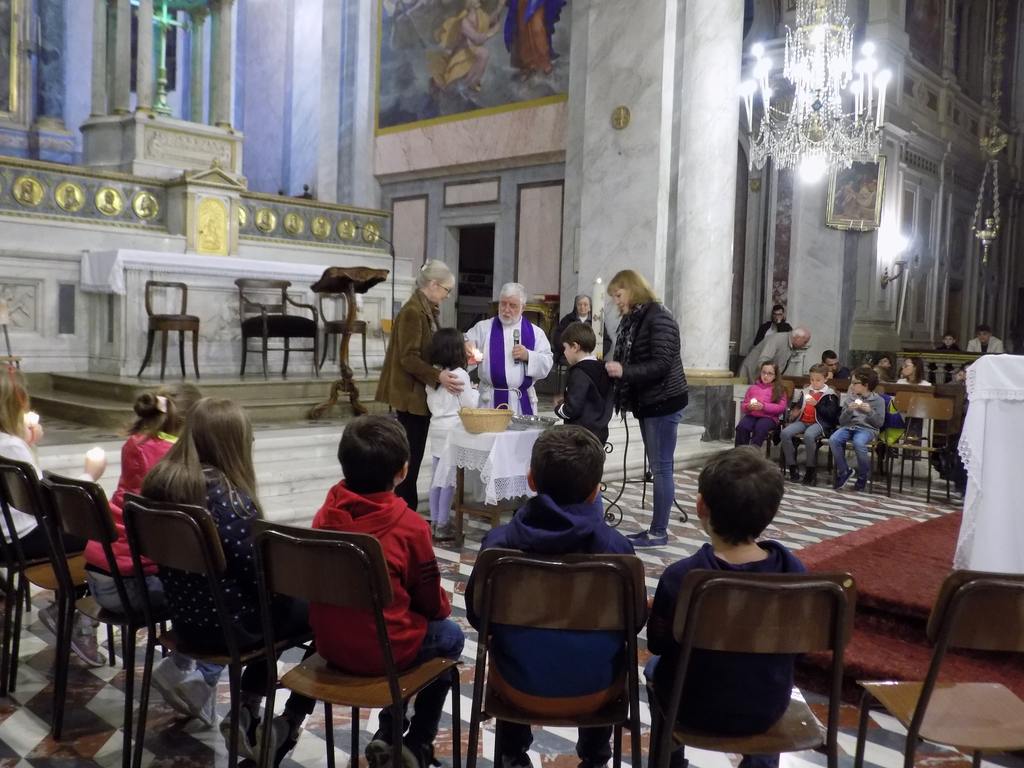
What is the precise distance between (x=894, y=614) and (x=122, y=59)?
34.9 feet

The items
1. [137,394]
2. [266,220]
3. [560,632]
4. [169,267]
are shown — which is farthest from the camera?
[266,220]

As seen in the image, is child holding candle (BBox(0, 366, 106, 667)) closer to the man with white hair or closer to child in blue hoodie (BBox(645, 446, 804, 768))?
child in blue hoodie (BBox(645, 446, 804, 768))

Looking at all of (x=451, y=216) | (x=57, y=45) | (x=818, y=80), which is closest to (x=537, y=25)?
(x=451, y=216)

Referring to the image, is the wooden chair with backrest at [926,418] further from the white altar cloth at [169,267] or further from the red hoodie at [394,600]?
the red hoodie at [394,600]

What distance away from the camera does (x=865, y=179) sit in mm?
13047

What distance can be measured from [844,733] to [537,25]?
11.2 m

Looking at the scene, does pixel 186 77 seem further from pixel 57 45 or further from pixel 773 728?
pixel 773 728

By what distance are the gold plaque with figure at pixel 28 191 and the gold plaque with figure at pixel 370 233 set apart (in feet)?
12.1

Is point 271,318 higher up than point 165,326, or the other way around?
point 271,318

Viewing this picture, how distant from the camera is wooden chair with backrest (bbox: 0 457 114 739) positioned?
2877 millimetres

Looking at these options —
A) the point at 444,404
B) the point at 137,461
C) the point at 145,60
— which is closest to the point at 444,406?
the point at 444,404

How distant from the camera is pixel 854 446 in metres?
7.88

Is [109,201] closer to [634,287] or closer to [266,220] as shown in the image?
[266,220]

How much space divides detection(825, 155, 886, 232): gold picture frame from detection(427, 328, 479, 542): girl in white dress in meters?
9.19
